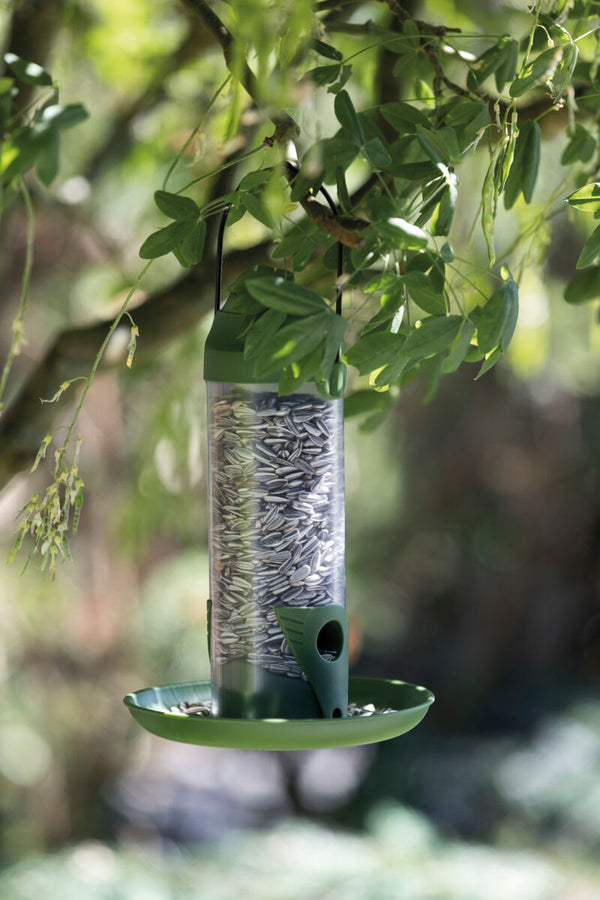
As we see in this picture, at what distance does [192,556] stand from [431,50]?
2.86m

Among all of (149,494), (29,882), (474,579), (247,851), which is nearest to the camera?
(149,494)

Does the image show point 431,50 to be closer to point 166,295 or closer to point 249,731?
point 166,295

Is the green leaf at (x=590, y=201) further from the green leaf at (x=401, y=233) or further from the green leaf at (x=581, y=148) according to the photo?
the green leaf at (x=581, y=148)

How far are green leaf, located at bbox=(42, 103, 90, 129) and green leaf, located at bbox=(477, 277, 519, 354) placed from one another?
26cm

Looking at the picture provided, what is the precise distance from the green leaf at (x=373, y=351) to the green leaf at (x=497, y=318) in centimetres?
5

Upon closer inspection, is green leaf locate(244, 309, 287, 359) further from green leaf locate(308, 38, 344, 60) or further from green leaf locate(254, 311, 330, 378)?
green leaf locate(308, 38, 344, 60)

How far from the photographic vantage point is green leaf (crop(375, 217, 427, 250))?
56 centimetres

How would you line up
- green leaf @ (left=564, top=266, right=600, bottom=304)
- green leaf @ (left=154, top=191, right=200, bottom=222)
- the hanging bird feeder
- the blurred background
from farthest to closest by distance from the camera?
the blurred background → green leaf @ (left=564, top=266, right=600, bottom=304) → the hanging bird feeder → green leaf @ (left=154, top=191, right=200, bottom=222)

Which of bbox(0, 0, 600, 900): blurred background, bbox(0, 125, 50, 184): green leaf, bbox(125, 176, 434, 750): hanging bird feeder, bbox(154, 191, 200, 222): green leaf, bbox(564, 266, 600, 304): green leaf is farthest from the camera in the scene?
bbox(0, 0, 600, 900): blurred background

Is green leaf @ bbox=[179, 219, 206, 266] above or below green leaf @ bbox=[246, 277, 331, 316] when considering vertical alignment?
above

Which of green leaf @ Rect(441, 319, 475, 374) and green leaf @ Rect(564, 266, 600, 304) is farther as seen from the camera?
green leaf @ Rect(564, 266, 600, 304)

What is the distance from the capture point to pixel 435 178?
0.63 meters

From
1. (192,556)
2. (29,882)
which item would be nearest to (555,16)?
(29,882)

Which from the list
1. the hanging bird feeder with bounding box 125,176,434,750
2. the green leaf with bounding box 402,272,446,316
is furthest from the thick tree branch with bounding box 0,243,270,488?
the green leaf with bounding box 402,272,446,316
